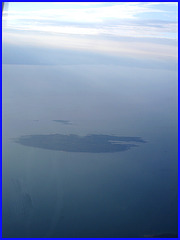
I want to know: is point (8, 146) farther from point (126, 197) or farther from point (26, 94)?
point (126, 197)

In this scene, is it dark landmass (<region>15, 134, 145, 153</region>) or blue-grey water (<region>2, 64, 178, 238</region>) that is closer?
blue-grey water (<region>2, 64, 178, 238</region>)

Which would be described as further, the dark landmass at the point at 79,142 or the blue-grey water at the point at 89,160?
the dark landmass at the point at 79,142

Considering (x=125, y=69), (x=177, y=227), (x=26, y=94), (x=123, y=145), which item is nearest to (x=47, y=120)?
(x=26, y=94)
